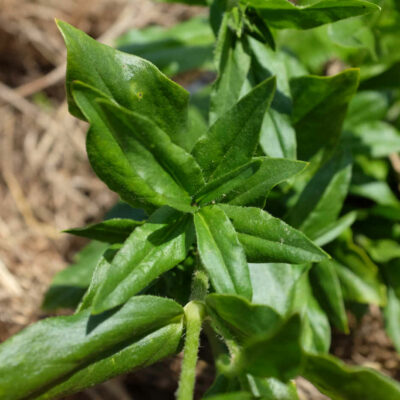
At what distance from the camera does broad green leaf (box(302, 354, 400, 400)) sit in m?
0.74

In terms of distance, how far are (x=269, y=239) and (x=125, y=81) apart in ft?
1.36

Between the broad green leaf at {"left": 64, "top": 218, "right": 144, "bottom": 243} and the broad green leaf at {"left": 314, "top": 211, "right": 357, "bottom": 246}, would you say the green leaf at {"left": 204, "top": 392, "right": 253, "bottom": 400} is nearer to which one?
the broad green leaf at {"left": 64, "top": 218, "right": 144, "bottom": 243}

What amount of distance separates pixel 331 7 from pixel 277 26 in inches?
6.7

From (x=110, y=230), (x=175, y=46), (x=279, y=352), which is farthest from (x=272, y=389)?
(x=175, y=46)

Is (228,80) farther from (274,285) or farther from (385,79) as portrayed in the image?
(385,79)

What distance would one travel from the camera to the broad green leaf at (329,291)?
4.75ft

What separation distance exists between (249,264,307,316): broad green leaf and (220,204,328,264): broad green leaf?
309mm

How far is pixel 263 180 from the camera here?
0.99 metres

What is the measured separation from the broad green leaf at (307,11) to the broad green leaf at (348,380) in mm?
656

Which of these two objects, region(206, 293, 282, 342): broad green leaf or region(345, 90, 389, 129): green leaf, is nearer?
region(206, 293, 282, 342): broad green leaf

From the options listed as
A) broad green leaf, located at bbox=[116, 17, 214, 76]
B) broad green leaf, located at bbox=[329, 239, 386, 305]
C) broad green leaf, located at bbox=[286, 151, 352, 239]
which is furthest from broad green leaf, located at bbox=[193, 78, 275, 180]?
broad green leaf, located at bbox=[116, 17, 214, 76]

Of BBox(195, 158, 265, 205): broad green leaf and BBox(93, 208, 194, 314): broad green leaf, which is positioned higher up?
BBox(195, 158, 265, 205): broad green leaf

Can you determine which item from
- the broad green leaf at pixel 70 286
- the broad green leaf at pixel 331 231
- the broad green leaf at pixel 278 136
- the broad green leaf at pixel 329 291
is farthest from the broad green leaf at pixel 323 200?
the broad green leaf at pixel 70 286

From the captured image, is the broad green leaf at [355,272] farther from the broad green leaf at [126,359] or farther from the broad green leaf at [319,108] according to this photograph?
the broad green leaf at [126,359]
